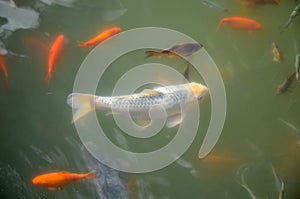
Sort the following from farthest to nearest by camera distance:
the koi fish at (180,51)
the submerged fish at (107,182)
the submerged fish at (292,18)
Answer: the submerged fish at (292,18) → the koi fish at (180,51) → the submerged fish at (107,182)

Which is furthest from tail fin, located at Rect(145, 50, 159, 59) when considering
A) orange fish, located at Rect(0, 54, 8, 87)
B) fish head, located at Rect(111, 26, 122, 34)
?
orange fish, located at Rect(0, 54, 8, 87)

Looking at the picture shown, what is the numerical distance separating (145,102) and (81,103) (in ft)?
1.40

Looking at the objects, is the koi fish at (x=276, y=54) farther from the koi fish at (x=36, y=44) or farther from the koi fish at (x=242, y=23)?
the koi fish at (x=36, y=44)

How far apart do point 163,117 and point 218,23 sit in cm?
93

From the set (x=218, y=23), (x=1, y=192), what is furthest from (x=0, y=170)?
(x=218, y=23)

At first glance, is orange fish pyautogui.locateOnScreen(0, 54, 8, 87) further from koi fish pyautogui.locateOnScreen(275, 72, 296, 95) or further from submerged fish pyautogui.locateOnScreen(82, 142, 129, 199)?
koi fish pyautogui.locateOnScreen(275, 72, 296, 95)

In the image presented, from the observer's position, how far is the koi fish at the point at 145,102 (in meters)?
3.06

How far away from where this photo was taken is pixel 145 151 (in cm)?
315

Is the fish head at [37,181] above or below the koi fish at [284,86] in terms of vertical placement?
below

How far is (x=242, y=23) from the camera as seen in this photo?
342 cm

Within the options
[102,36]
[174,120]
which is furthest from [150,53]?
[174,120]

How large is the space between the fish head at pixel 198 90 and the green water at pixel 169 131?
11 centimetres

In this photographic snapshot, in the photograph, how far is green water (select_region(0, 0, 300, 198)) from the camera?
3.10 metres

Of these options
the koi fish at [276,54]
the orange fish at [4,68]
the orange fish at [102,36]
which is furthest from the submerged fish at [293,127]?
the orange fish at [4,68]
